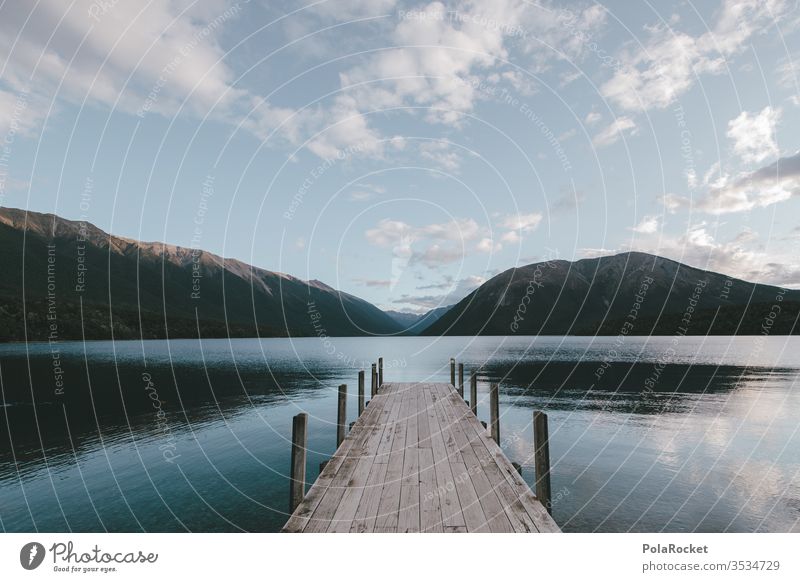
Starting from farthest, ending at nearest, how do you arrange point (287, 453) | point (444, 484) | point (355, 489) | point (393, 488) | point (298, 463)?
point (287, 453) → point (444, 484) → point (393, 488) → point (355, 489) → point (298, 463)

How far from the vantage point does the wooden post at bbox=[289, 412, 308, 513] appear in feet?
29.1

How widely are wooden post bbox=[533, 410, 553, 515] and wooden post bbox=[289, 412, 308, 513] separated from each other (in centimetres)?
497

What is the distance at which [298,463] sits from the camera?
359 inches

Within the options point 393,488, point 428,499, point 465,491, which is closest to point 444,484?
point 465,491

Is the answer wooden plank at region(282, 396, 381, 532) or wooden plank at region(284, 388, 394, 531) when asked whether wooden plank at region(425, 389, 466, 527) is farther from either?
wooden plank at region(282, 396, 381, 532)

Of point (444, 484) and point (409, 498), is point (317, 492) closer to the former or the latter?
point (409, 498)

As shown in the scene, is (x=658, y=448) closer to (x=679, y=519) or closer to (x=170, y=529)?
(x=679, y=519)

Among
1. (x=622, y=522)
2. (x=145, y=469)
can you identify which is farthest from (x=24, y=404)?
(x=622, y=522)

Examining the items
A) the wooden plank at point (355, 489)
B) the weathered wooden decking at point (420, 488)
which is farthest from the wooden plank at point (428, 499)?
the wooden plank at point (355, 489)

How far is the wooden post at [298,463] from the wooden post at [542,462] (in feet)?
16.3

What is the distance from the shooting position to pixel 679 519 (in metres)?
13.7

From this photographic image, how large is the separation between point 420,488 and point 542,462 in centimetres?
274

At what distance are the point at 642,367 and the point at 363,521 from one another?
68761 millimetres

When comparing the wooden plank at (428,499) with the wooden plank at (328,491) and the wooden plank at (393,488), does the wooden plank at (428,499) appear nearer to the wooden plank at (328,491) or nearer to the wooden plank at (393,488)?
the wooden plank at (393,488)
